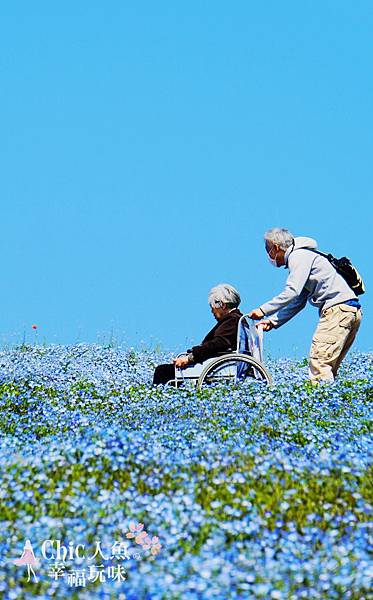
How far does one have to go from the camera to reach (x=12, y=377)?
12094 millimetres

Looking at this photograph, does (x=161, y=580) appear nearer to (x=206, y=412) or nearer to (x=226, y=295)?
(x=206, y=412)

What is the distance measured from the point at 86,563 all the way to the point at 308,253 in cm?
611

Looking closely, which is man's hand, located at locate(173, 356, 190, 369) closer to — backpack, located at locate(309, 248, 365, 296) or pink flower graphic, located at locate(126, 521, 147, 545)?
backpack, located at locate(309, 248, 365, 296)

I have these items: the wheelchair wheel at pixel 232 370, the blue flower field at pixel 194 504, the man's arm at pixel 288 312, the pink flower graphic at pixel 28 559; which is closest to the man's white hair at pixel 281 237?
the man's arm at pixel 288 312

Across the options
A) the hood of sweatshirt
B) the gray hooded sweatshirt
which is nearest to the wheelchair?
the gray hooded sweatshirt

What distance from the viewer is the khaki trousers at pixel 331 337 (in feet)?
34.5

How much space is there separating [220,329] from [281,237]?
1.37m

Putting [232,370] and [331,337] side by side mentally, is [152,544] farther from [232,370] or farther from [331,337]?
[331,337]

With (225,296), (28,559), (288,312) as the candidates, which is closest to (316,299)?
(288,312)

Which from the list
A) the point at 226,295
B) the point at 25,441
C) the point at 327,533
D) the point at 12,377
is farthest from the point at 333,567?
the point at 12,377

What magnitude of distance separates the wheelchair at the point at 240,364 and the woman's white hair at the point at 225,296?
0.34 meters

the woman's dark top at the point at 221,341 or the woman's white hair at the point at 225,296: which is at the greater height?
the woman's white hair at the point at 225,296

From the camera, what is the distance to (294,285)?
10.4 metres

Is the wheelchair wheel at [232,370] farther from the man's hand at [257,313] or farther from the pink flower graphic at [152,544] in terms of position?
the pink flower graphic at [152,544]
